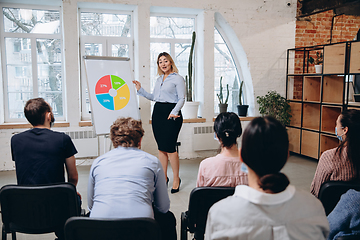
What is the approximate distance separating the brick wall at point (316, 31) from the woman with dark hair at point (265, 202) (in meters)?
4.91

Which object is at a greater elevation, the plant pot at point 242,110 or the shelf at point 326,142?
the plant pot at point 242,110

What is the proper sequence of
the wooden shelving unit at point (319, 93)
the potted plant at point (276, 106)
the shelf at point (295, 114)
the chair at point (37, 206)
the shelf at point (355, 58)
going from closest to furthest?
the chair at point (37, 206) < the shelf at point (355, 58) < the wooden shelving unit at point (319, 93) < the potted plant at point (276, 106) < the shelf at point (295, 114)

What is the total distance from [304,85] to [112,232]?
4532 mm

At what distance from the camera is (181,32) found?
16.7ft

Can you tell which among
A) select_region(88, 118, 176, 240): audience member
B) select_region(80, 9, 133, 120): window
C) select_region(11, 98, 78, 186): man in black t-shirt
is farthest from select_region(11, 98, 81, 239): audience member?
select_region(80, 9, 133, 120): window

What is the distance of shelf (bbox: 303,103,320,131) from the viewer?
5.08m

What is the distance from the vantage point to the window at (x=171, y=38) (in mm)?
4988

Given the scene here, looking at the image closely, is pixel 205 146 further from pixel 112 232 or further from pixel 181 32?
pixel 112 232

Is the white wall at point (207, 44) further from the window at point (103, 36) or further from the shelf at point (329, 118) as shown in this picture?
the shelf at point (329, 118)

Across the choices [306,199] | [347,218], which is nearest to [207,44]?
[347,218]

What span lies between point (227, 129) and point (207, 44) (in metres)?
3.26

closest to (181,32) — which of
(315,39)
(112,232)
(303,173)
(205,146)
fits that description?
(205,146)

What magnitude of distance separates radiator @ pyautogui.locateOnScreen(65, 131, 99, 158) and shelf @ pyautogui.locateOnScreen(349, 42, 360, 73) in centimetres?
367

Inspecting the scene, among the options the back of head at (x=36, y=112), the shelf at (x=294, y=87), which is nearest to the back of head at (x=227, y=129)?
the back of head at (x=36, y=112)
